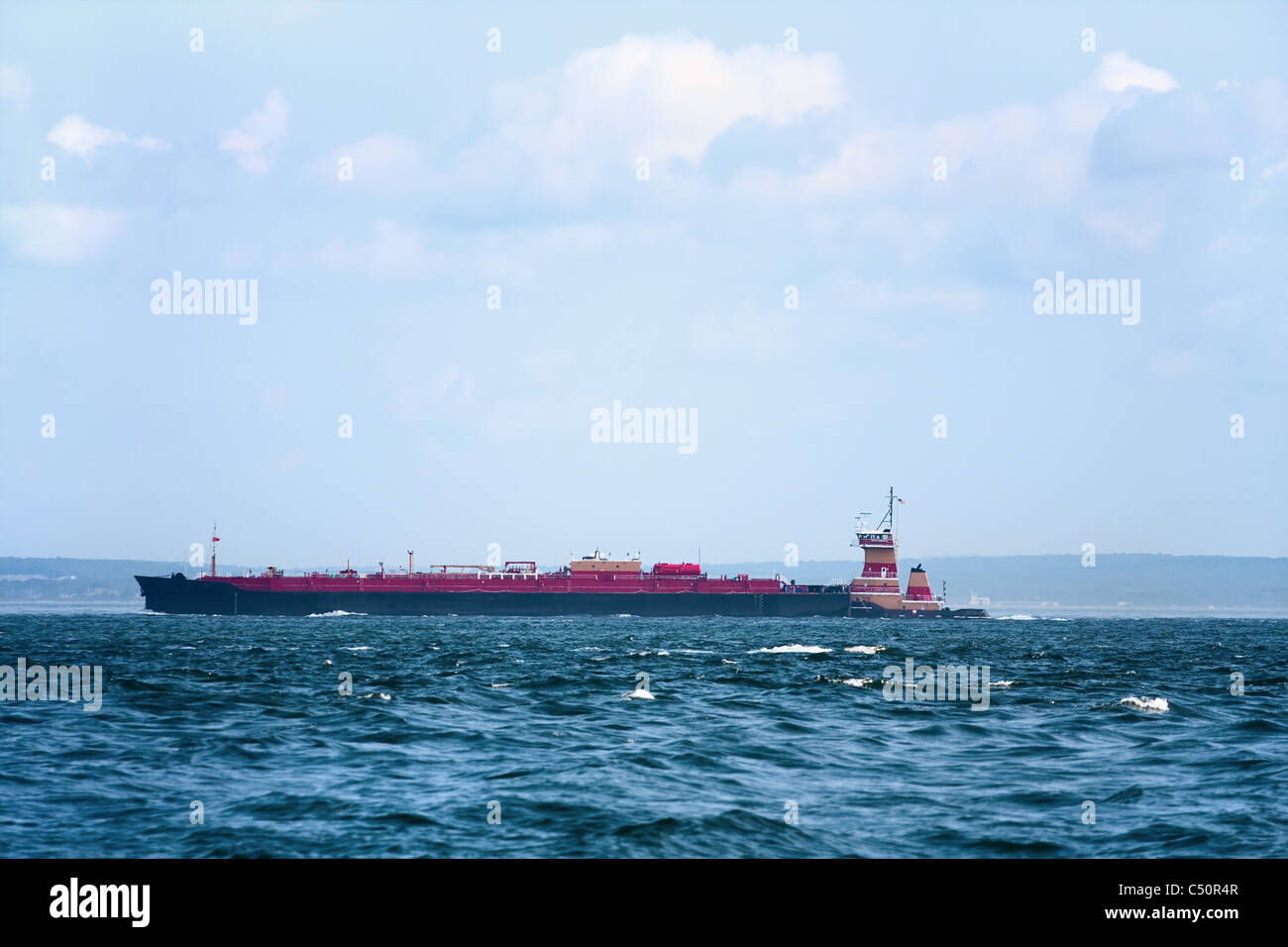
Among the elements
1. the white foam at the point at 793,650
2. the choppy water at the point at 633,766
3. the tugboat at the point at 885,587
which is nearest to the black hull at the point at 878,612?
the tugboat at the point at 885,587

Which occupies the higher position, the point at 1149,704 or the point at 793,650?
the point at 1149,704

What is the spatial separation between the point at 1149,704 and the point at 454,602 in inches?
4018

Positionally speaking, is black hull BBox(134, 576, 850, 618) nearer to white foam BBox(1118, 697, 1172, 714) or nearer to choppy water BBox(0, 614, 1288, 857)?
choppy water BBox(0, 614, 1288, 857)

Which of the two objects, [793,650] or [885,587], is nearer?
[793,650]

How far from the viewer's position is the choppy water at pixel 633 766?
1798cm

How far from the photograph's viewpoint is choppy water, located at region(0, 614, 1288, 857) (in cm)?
1798

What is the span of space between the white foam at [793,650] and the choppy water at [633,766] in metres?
16.4

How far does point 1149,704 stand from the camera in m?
36.8

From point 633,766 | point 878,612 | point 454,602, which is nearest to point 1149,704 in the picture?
point 633,766

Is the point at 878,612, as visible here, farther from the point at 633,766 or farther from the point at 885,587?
the point at 633,766

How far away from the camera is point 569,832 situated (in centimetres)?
1831

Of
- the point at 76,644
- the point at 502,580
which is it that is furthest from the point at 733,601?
the point at 76,644

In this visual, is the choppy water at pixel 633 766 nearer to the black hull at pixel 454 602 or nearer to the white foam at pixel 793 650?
the white foam at pixel 793 650
